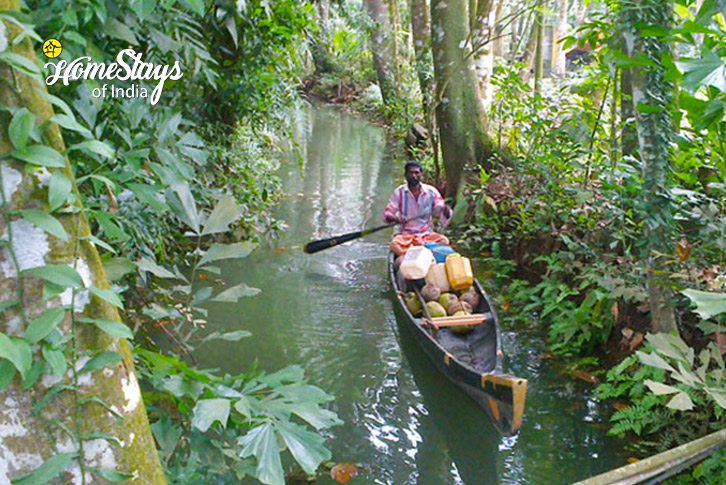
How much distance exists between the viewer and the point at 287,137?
25.3 ft

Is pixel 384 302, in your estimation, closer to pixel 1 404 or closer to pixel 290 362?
pixel 290 362

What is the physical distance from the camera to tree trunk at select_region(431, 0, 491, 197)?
9.00 metres

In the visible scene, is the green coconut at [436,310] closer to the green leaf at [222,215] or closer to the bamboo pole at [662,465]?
the bamboo pole at [662,465]

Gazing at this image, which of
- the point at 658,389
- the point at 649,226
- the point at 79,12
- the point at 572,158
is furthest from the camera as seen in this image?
the point at 572,158

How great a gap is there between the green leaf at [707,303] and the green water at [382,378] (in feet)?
6.26

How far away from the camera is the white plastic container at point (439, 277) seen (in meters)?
6.27

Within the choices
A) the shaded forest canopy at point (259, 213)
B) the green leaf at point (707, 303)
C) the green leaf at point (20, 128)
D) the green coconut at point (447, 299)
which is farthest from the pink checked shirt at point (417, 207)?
the green leaf at point (20, 128)

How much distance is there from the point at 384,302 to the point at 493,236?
1.67 meters

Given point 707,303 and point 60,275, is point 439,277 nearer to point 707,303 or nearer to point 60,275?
point 707,303

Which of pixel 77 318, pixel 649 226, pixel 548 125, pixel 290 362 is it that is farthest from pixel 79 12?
pixel 548 125

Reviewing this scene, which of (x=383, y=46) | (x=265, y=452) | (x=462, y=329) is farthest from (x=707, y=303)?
(x=383, y=46)

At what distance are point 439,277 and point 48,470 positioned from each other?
5.00 metres

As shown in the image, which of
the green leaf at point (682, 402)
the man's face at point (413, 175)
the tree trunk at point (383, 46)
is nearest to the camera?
the green leaf at point (682, 402)

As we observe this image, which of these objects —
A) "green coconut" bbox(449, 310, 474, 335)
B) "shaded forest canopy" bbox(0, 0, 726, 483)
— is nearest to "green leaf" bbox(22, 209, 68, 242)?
"shaded forest canopy" bbox(0, 0, 726, 483)
